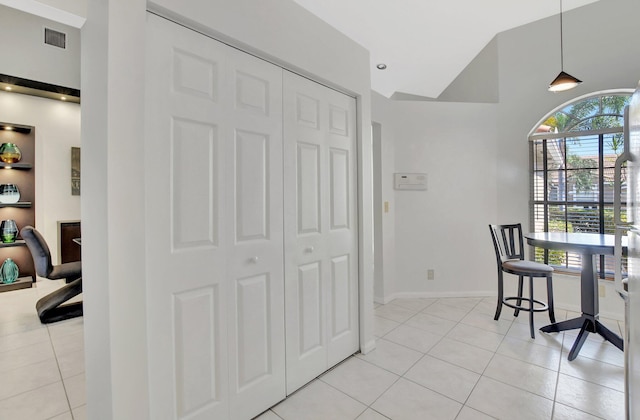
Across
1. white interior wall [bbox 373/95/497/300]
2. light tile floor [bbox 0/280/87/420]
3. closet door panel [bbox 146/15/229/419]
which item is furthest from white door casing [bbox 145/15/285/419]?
white interior wall [bbox 373/95/497/300]

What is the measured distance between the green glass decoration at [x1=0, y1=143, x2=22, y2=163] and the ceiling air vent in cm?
171

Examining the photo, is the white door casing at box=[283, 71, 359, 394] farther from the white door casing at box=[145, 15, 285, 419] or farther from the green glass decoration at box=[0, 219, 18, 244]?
the green glass decoration at box=[0, 219, 18, 244]

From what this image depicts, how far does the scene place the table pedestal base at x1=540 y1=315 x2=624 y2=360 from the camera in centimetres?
242

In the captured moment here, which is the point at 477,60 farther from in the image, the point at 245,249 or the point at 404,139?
the point at 245,249

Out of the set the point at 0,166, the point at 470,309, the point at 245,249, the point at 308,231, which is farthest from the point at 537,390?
the point at 0,166

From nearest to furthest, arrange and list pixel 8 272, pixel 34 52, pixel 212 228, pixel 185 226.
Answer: pixel 185 226, pixel 212 228, pixel 34 52, pixel 8 272

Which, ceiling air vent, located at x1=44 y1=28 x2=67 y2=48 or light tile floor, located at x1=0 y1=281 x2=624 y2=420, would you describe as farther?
ceiling air vent, located at x1=44 y1=28 x2=67 y2=48

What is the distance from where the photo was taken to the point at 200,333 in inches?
59.3

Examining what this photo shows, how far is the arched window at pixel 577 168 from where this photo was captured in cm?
334

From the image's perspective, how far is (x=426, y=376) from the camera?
215cm

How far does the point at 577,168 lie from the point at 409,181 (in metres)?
1.87

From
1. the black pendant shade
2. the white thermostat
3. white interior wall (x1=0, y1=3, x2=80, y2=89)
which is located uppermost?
white interior wall (x1=0, y1=3, x2=80, y2=89)

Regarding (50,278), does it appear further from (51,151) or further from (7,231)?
(51,151)

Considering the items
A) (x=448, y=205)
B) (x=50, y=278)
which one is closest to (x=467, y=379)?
(x=448, y=205)
